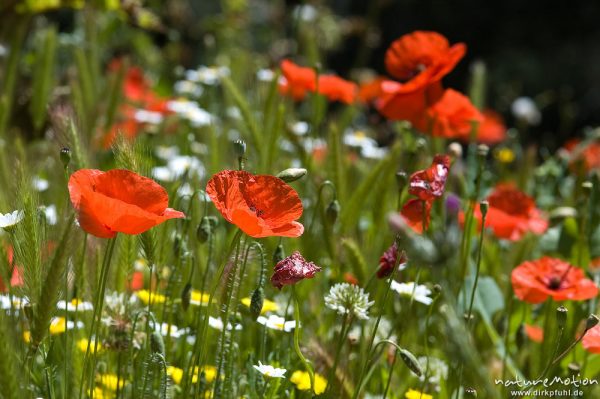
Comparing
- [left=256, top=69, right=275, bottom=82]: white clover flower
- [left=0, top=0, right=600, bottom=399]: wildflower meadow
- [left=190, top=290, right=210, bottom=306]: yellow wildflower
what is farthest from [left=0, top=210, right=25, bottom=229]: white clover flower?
[left=256, top=69, right=275, bottom=82]: white clover flower

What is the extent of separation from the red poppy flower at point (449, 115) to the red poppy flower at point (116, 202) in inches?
30.7

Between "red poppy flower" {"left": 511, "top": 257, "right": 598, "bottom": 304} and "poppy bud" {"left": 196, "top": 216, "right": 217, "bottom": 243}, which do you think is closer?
"poppy bud" {"left": 196, "top": 216, "right": 217, "bottom": 243}

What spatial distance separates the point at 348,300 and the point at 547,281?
49 cm

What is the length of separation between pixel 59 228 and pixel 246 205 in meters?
0.24

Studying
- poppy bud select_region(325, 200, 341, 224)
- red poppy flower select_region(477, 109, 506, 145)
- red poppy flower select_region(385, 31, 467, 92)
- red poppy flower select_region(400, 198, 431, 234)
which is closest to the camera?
red poppy flower select_region(400, 198, 431, 234)

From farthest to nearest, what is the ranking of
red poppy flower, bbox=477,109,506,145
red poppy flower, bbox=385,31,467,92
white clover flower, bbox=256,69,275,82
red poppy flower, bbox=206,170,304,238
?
red poppy flower, bbox=477,109,506,145
white clover flower, bbox=256,69,275,82
red poppy flower, bbox=385,31,467,92
red poppy flower, bbox=206,170,304,238

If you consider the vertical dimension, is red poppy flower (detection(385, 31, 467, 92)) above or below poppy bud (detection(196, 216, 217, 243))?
above

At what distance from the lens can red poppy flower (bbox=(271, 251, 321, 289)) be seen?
1.04 metres

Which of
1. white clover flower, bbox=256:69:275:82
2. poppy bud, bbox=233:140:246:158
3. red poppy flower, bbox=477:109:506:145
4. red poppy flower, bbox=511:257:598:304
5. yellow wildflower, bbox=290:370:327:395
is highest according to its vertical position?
poppy bud, bbox=233:140:246:158

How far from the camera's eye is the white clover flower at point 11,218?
3.34 feet

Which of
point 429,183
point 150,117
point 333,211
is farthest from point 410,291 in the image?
point 150,117

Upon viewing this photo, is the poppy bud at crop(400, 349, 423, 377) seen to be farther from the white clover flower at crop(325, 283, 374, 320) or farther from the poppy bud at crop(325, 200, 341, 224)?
the poppy bud at crop(325, 200, 341, 224)

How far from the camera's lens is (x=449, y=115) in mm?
1666

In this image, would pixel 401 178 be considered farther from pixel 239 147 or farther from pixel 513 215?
pixel 513 215
